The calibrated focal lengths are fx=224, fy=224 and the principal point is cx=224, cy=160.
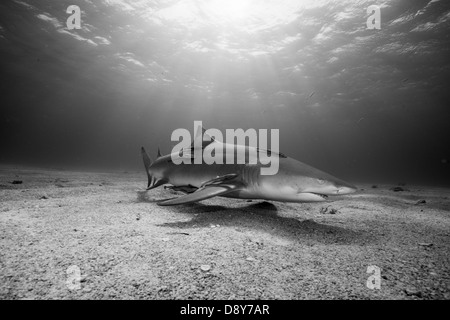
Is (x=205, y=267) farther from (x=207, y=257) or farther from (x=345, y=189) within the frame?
(x=345, y=189)

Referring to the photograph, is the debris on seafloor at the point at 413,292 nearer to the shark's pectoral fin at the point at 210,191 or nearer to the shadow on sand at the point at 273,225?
the shadow on sand at the point at 273,225

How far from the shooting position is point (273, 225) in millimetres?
3461

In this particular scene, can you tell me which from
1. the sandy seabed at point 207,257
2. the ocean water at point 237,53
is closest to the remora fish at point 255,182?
the sandy seabed at point 207,257

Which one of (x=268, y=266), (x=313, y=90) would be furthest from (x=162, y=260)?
(x=313, y=90)

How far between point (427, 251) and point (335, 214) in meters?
2.17

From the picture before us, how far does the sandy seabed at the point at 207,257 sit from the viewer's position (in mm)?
1619

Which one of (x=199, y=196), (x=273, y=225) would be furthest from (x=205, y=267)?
(x=273, y=225)

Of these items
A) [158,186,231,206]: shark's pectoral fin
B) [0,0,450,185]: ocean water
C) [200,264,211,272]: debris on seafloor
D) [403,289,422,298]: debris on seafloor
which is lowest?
[403,289,422,298]: debris on seafloor

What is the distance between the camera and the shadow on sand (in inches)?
117

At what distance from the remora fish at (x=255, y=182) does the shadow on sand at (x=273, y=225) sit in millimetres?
343

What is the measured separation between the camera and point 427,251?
253 centimetres

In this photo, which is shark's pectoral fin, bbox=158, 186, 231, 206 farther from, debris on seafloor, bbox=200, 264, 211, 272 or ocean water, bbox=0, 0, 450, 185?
ocean water, bbox=0, 0, 450, 185

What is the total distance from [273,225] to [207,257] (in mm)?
1629

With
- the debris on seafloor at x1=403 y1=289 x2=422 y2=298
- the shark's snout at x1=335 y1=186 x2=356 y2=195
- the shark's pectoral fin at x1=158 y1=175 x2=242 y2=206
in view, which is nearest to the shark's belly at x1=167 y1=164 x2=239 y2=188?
the shark's pectoral fin at x1=158 y1=175 x2=242 y2=206
